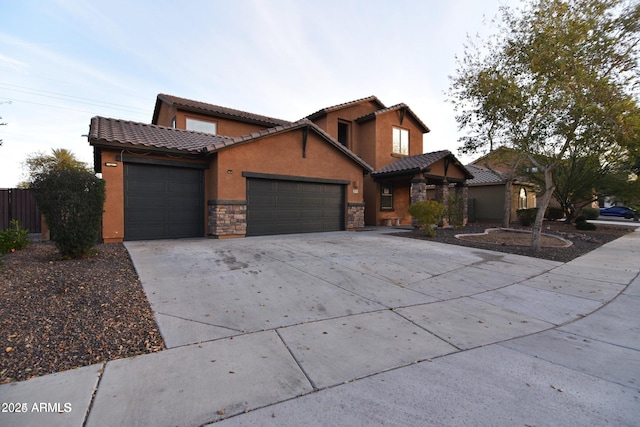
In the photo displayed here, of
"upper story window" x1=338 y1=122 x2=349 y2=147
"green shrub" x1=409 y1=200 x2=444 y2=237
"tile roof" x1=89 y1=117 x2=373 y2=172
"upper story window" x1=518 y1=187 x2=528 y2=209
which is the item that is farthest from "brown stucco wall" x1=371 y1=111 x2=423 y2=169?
"upper story window" x1=518 y1=187 x2=528 y2=209

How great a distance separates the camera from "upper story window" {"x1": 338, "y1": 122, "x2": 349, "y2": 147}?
18.3 meters

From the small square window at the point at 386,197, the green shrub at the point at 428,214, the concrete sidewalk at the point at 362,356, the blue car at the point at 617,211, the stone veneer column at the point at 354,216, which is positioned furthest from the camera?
the blue car at the point at 617,211

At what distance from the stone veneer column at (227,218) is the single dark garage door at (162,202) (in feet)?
2.24

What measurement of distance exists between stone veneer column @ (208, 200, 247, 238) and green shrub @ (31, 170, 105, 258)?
13.5 ft

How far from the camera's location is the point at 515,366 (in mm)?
2803

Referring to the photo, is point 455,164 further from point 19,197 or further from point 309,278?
point 19,197

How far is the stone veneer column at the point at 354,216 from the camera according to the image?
13972 millimetres

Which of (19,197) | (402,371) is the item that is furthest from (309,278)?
(19,197)

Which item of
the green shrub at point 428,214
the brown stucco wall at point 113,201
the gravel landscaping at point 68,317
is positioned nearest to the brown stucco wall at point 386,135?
the green shrub at point 428,214

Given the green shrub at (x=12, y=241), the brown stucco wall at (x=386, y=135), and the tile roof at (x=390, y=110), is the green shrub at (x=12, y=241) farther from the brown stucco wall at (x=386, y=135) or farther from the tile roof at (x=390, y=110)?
the tile roof at (x=390, y=110)

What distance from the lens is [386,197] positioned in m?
17.7

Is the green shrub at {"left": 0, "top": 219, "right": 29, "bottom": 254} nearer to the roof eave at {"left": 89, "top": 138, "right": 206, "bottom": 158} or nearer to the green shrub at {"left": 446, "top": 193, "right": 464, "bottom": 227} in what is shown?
the roof eave at {"left": 89, "top": 138, "right": 206, "bottom": 158}

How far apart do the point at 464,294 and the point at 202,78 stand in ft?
49.9

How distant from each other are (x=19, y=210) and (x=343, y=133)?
15717 mm
